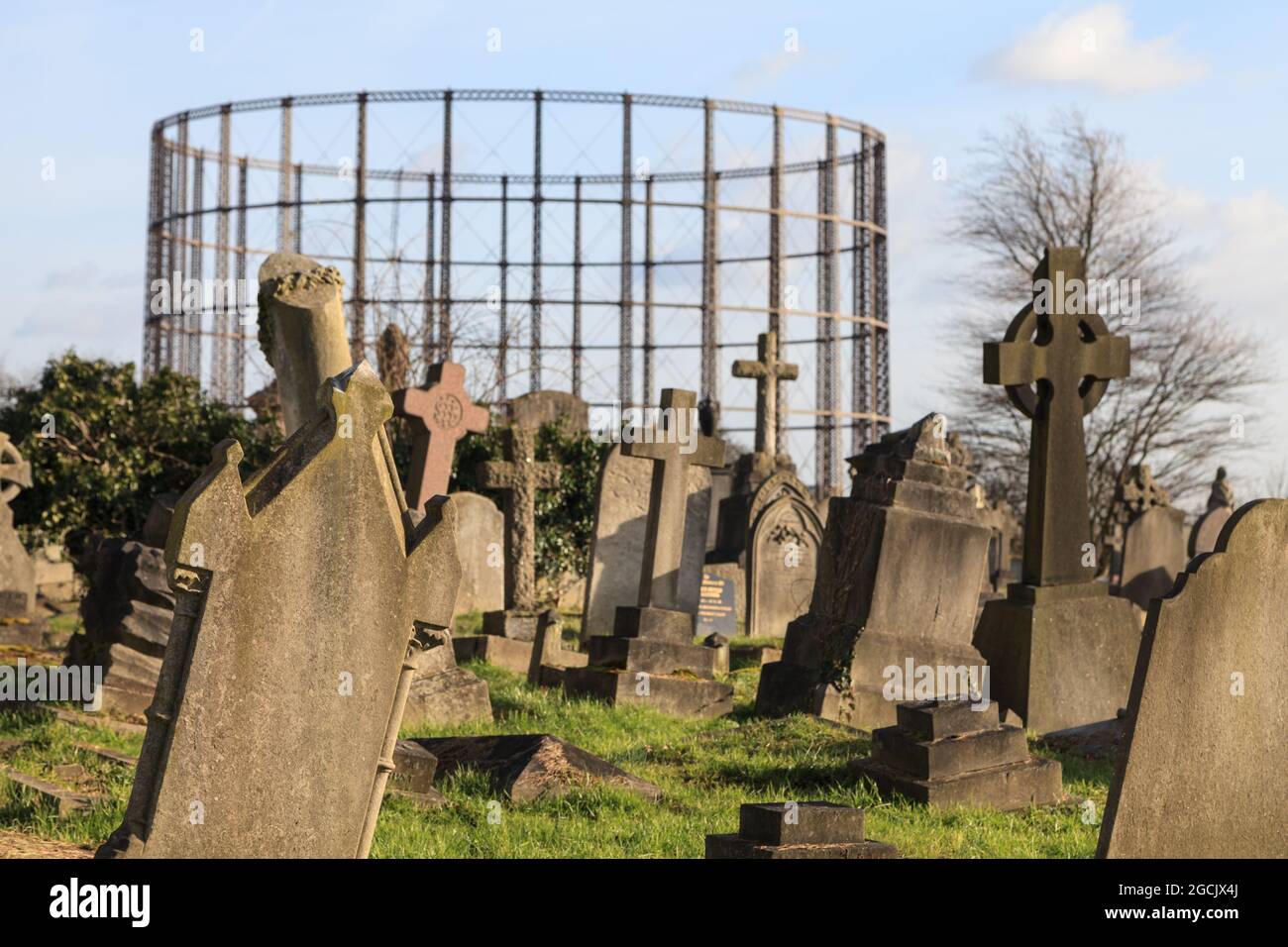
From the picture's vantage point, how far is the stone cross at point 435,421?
49.7 ft

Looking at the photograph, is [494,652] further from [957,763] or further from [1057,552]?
[957,763]

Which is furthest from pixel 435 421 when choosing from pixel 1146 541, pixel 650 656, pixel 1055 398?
pixel 1146 541

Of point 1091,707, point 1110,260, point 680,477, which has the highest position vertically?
point 1110,260

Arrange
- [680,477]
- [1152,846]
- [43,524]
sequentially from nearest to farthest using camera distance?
[1152,846], [680,477], [43,524]

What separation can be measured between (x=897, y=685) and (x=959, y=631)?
67cm

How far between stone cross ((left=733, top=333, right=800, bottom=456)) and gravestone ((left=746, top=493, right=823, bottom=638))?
13.6ft

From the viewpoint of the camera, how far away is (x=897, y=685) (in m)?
10.5

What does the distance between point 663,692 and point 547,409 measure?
12375 mm

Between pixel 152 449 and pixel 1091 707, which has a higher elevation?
pixel 152 449

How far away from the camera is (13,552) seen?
1653 centimetres

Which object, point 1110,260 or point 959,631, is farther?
point 1110,260
